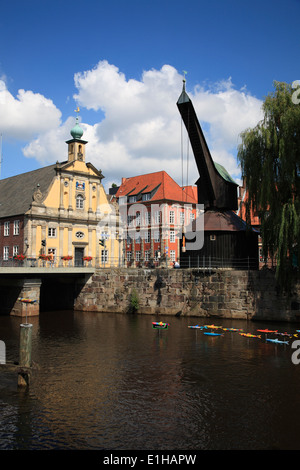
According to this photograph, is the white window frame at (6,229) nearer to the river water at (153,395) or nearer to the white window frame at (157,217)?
the river water at (153,395)

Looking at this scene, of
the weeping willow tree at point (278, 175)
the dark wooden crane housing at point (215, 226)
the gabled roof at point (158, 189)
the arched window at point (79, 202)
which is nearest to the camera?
the weeping willow tree at point (278, 175)

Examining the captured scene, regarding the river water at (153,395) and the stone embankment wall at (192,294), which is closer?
the river water at (153,395)

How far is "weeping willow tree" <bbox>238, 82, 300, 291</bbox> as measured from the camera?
25078 mm

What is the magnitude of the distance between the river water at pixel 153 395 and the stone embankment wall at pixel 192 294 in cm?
550

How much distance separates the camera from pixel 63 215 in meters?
42.2

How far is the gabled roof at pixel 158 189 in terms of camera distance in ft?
199

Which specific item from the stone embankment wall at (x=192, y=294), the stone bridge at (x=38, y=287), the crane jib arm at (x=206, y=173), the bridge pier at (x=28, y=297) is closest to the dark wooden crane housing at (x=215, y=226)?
the crane jib arm at (x=206, y=173)

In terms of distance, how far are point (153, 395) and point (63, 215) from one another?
30.7 metres

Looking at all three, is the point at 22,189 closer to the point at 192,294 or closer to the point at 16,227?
the point at 16,227

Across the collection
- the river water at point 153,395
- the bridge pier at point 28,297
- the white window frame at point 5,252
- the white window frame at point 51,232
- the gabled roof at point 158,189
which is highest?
the gabled roof at point 158,189

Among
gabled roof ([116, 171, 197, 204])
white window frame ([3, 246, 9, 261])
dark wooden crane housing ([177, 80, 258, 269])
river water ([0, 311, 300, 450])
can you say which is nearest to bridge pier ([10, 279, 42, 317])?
river water ([0, 311, 300, 450])

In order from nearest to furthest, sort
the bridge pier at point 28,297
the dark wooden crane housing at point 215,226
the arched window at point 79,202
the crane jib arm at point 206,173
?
the crane jib arm at point 206,173 → the bridge pier at point 28,297 → the dark wooden crane housing at point 215,226 → the arched window at point 79,202

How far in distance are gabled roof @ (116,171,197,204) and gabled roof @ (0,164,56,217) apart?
63.5ft

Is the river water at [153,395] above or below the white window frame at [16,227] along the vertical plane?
below
